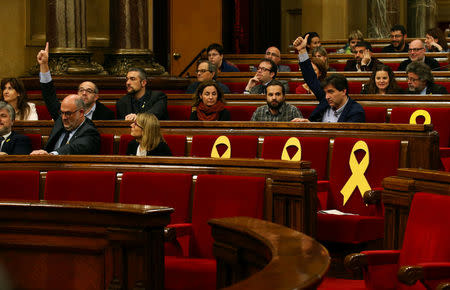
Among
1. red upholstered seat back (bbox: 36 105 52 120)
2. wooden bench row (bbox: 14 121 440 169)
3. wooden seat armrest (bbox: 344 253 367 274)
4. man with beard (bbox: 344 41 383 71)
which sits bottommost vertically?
wooden seat armrest (bbox: 344 253 367 274)

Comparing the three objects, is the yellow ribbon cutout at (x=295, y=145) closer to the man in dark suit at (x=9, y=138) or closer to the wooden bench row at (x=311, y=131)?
the wooden bench row at (x=311, y=131)

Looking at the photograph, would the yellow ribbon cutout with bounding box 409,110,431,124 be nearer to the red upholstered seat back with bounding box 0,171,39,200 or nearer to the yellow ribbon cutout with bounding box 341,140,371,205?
the yellow ribbon cutout with bounding box 341,140,371,205

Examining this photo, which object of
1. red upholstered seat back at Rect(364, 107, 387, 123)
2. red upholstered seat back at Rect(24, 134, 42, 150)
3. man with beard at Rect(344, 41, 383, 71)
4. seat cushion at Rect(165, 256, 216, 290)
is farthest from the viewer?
man with beard at Rect(344, 41, 383, 71)

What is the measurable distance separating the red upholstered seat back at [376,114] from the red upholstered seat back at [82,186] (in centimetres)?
259

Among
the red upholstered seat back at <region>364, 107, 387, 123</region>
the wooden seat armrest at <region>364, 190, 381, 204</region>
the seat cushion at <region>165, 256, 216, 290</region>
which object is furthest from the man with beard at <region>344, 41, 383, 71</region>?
the seat cushion at <region>165, 256, 216, 290</region>

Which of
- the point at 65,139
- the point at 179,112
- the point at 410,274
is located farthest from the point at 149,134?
the point at 410,274

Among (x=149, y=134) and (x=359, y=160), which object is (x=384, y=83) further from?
(x=149, y=134)

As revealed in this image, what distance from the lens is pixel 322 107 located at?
234 inches

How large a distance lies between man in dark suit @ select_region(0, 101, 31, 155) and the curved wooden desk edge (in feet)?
9.36

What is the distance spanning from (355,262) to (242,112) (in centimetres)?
368

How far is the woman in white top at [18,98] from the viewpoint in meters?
6.44

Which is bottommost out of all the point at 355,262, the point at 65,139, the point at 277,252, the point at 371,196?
the point at 355,262

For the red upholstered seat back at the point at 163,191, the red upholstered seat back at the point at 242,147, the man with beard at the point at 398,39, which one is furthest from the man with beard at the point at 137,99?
the man with beard at the point at 398,39

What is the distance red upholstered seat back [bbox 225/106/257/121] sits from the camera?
6645mm
